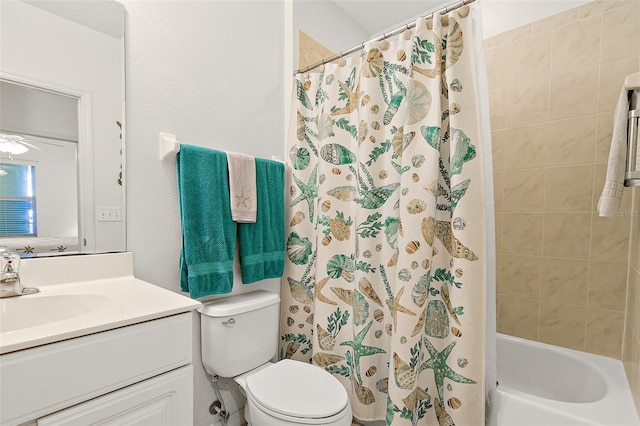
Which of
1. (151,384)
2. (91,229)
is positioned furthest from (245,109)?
(151,384)

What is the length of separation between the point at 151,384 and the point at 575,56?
251 cm

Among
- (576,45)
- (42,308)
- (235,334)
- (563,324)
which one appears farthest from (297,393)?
(576,45)

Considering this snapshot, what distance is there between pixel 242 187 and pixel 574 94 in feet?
6.34

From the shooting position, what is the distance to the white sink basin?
0.86 meters

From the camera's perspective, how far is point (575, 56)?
1.70m

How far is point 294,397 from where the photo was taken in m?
1.17

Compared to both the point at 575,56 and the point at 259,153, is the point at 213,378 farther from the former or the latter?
the point at 575,56

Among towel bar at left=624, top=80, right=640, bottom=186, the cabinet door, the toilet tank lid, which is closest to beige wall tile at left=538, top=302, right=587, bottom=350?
towel bar at left=624, top=80, right=640, bottom=186

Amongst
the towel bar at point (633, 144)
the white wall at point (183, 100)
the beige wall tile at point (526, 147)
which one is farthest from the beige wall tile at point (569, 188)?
the white wall at point (183, 100)

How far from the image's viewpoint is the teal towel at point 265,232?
1.49 metres

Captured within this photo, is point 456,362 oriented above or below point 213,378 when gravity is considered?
above

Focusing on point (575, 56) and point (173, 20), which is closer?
point (173, 20)

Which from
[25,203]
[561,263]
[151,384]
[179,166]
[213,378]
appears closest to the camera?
[151,384]

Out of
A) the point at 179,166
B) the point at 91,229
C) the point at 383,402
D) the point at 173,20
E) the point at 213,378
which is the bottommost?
the point at 383,402
